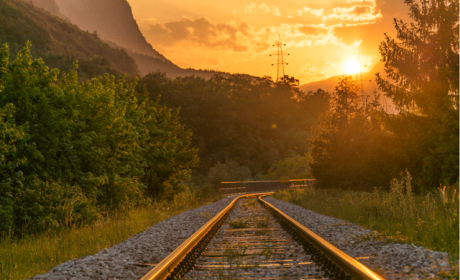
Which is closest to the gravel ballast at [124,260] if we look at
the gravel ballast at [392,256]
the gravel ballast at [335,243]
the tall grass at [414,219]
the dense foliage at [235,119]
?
the gravel ballast at [335,243]

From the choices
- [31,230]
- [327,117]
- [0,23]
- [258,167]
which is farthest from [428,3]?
[0,23]

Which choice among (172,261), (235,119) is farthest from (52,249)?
(235,119)

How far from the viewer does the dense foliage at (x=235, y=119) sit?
70688mm

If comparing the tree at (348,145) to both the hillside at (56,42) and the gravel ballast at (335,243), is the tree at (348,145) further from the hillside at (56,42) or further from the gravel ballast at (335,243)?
the hillside at (56,42)

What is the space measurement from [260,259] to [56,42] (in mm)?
89787

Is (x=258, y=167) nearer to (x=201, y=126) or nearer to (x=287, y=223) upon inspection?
(x=201, y=126)

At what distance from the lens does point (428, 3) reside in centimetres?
2875

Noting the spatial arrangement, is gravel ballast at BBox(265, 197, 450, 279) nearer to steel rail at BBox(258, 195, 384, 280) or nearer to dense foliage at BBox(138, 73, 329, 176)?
steel rail at BBox(258, 195, 384, 280)

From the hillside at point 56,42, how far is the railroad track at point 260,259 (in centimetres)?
5766

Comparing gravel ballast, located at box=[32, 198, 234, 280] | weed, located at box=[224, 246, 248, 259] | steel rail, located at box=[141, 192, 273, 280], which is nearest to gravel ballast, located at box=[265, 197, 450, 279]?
weed, located at box=[224, 246, 248, 259]

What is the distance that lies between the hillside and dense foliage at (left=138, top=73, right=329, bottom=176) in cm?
1060

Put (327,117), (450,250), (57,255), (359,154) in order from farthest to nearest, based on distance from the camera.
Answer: (327,117) → (359,154) → (57,255) → (450,250)

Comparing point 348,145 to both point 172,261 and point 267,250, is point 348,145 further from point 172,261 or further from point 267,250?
point 172,261

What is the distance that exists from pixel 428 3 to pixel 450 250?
90.8 ft
